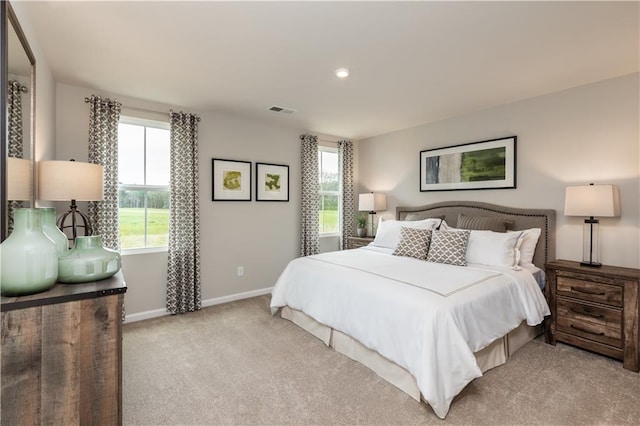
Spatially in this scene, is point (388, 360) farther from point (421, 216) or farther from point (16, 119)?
point (16, 119)

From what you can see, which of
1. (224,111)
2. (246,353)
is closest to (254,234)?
(224,111)

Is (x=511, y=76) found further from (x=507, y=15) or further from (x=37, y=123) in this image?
(x=37, y=123)

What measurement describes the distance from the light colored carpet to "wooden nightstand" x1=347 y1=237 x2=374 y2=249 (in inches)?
78.0

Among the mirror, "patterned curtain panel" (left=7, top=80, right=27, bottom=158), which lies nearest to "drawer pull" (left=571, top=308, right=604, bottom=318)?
the mirror

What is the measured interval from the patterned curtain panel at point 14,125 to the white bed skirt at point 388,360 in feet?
7.52

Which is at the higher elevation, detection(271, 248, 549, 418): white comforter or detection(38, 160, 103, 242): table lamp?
detection(38, 160, 103, 242): table lamp

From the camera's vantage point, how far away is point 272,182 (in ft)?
14.6

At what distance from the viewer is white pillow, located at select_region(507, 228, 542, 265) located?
3.15m

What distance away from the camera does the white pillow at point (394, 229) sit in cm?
379

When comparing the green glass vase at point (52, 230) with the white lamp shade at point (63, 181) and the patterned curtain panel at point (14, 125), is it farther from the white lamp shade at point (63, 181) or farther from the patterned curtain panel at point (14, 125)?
the white lamp shade at point (63, 181)

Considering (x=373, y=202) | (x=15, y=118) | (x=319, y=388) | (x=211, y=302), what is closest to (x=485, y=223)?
(x=373, y=202)

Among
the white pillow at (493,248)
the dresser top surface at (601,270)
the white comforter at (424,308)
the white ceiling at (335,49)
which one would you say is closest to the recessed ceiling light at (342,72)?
the white ceiling at (335,49)

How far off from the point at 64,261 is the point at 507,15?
8.95 ft

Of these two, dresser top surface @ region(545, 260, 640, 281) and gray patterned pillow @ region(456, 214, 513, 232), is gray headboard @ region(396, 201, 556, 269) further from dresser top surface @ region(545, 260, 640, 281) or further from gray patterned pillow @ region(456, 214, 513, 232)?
dresser top surface @ region(545, 260, 640, 281)
